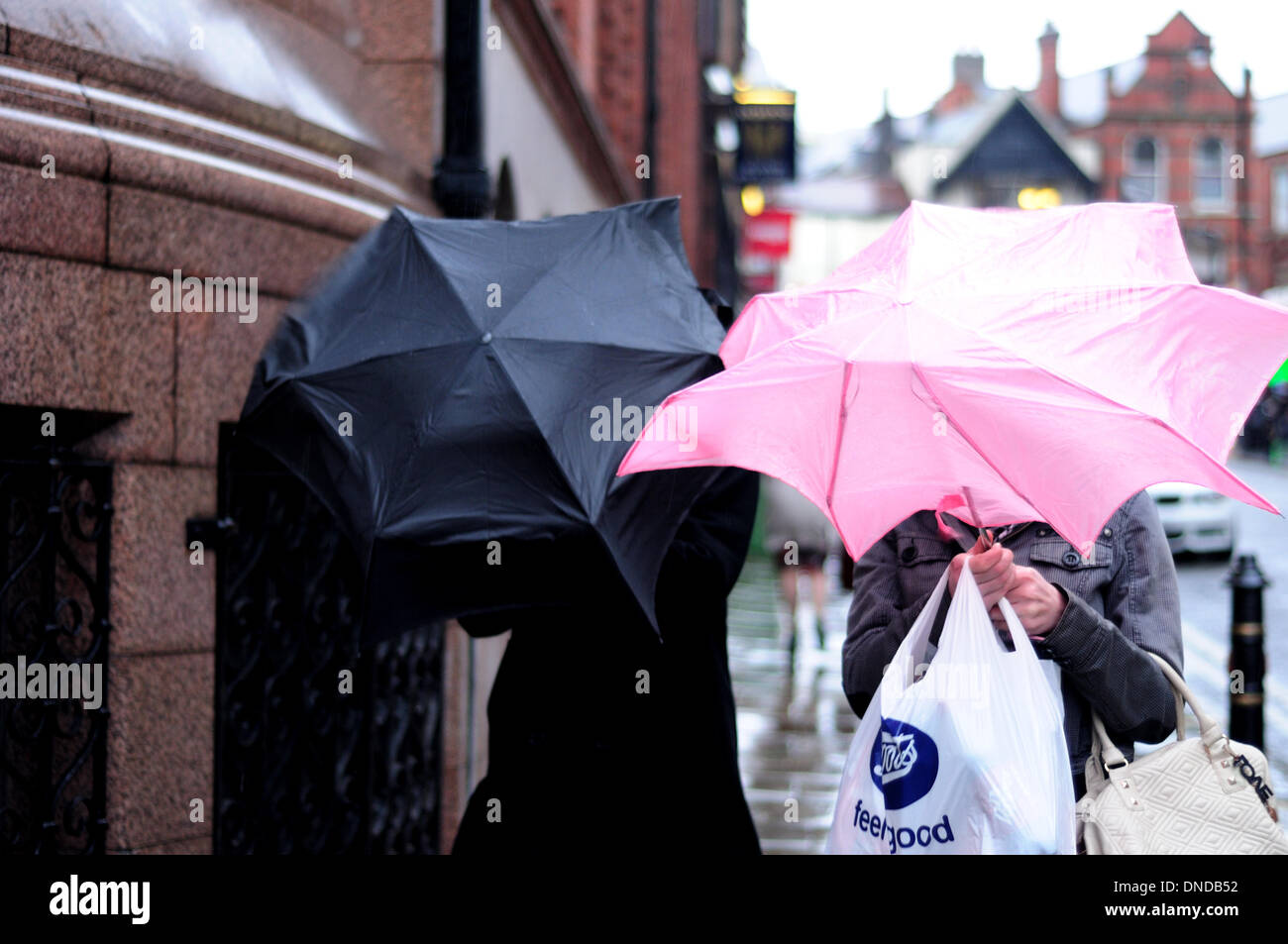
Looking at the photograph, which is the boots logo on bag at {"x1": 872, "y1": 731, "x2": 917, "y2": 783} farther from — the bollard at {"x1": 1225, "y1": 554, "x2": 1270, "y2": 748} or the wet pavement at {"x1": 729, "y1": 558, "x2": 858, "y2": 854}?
the bollard at {"x1": 1225, "y1": 554, "x2": 1270, "y2": 748}

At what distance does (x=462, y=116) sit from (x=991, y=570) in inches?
124

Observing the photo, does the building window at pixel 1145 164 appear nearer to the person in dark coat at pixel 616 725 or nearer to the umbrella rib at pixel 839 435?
the person in dark coat at pixel 616 725

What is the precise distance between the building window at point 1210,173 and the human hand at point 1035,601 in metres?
58.3

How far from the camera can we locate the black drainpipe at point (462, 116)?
4.99 metres

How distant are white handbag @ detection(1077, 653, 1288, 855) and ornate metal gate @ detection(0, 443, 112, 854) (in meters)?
2.58

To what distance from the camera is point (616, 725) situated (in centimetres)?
330

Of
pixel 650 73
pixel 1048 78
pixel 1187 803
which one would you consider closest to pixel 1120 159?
pixel 1048 78

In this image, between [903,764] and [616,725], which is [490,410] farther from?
[903,764]

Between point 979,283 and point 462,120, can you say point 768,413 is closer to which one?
point 979,283

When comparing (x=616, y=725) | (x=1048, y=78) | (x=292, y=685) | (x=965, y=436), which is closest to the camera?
(x=965, y=436)

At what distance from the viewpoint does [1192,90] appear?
56969mm

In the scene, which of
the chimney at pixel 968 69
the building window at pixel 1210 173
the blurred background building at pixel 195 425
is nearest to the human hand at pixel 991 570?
the blurred background building at pixel 195 425
